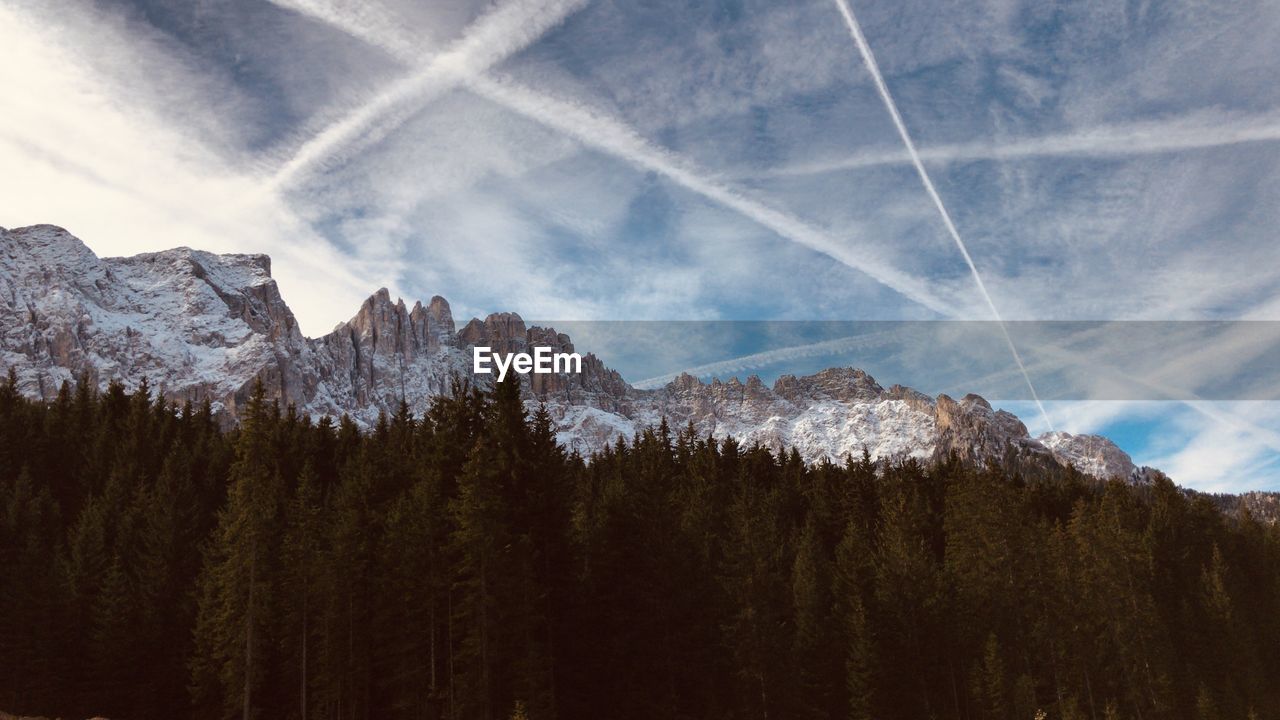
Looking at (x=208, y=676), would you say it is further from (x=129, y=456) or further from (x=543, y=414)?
(x=129, y=456)

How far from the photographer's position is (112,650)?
177ft

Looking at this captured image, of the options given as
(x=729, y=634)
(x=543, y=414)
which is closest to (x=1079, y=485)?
(x=729, y=634)

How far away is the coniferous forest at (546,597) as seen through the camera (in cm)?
4028

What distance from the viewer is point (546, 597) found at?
41125 mm

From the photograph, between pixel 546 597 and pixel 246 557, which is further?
pixel 546 597

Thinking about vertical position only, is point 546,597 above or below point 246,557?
below

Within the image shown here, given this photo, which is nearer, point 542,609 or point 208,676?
point 542,609

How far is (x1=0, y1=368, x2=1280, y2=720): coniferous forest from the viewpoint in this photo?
40.3 m

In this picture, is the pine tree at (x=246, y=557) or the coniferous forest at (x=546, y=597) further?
the pine tree at (x=246, y=557)

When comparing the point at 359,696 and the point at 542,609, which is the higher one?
the point at 542,609

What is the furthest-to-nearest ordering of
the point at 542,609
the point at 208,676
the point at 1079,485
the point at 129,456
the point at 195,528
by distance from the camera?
1. the point at 1079,485
2. the point at 129,456
3. the point at 195,528
4. the point at 208,676
5. the point at 542,609

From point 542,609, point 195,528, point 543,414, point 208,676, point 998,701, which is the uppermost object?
point 543,414

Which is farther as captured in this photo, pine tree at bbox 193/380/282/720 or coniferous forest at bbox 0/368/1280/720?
pine tree at bbox 193/380/282/720

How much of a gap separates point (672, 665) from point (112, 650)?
35.3 meters
